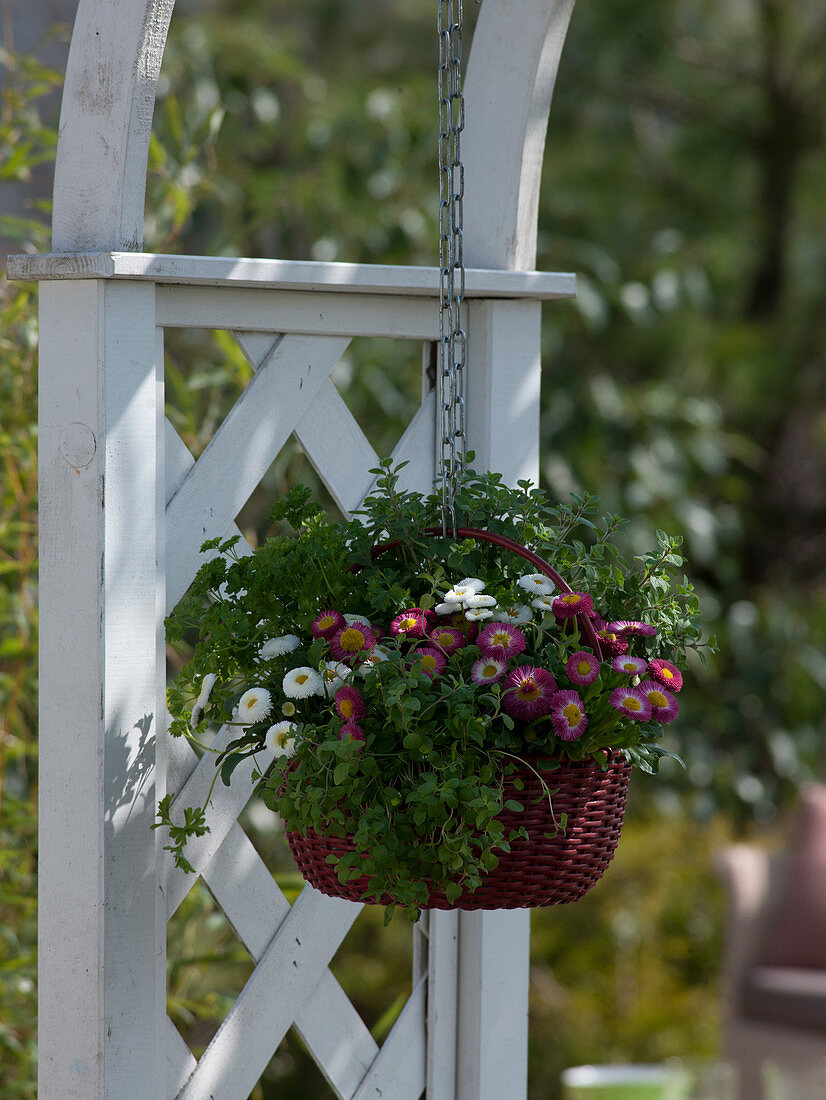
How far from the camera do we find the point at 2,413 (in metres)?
1.59

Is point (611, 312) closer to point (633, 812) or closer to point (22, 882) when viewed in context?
point (633, 812)

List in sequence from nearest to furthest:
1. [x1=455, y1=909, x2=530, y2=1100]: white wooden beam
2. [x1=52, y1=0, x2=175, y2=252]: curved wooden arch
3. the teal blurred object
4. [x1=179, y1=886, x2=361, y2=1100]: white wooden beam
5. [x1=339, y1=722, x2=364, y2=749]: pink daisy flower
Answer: [x1=339, y1=722, x2=364, y2=749]: pink daisy flower, [x1=52, y1=0, x2=175, y2=252]: curved wooden arch, [x1=179, y1=886, x2=361, y2=1100]: white wooden beam, [x1=455, y1=909, x2=530, y2=1100]: white wooden beam, the teal blurred object

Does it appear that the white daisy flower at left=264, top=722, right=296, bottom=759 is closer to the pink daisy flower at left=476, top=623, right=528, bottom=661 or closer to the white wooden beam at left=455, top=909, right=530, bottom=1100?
the pink daisy flower at left=476, top=623, right=528, bottom=661

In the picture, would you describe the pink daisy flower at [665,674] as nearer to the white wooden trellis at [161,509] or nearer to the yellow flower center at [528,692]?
the yellow flower center at [528,692]

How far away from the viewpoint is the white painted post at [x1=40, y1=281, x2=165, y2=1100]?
3.26 ft

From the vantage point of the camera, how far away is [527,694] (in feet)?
2.96

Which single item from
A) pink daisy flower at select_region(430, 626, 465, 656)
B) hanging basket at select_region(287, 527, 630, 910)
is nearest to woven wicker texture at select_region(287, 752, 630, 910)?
hanging basket at select_region(287, 527, 630, 910)

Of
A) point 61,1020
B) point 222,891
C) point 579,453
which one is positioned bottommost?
point 61,1020


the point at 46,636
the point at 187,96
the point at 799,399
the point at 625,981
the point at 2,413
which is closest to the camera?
the point at 46,636

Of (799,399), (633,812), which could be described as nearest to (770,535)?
(799,399)

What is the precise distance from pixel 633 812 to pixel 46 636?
10.2ft

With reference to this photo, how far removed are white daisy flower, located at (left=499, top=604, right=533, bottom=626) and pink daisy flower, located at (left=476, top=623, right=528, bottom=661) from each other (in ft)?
0.07

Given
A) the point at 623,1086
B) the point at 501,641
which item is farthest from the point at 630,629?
the point at 623,1086

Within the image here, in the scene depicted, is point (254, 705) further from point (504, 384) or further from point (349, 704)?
point (504, 384)
